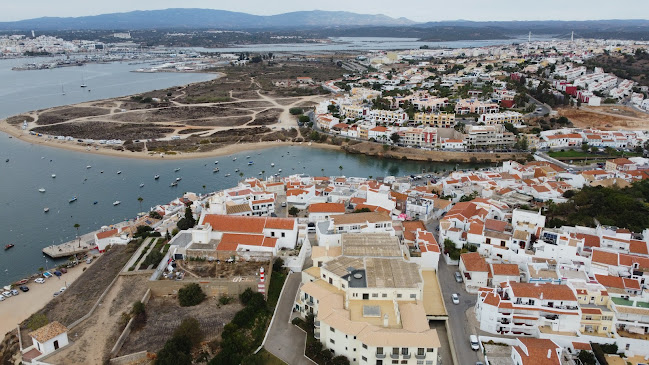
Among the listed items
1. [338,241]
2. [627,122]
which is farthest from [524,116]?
[338,241]

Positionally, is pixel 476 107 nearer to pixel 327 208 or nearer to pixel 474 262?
pixel 327 208

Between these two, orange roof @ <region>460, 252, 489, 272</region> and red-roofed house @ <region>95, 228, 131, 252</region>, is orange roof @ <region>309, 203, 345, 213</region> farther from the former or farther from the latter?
red-roofed house @ <region>95, 228, 131, 252</region>

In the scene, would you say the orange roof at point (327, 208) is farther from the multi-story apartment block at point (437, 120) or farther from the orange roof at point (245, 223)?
the multi-story apartment block at point (437, 120)

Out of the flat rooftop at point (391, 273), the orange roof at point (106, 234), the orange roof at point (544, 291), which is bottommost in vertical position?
the orange roof at point (106, 234)

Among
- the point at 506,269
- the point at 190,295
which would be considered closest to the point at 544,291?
the point at 506,269

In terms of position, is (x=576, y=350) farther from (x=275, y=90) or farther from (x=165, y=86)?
(x=165, y=86)

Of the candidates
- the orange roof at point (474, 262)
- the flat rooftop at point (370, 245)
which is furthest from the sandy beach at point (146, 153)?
the orange roof at point (474, 262)

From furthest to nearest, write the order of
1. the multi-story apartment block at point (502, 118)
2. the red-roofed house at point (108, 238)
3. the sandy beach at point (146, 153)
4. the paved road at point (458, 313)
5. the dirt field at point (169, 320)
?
the multi-story apartment block at point (502, 118) < the sandy beach at point (146, 153) < the red-roofed house at point (108, 238) < the dirt field at point (169, 320) < the paved road at point (458, 313)
